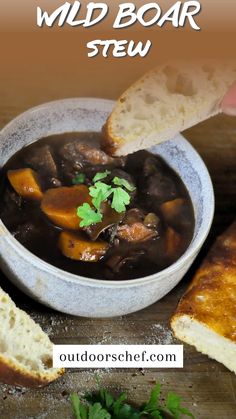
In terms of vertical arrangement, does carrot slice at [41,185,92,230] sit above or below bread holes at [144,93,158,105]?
below

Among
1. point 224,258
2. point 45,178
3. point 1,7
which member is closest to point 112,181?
point 45,178

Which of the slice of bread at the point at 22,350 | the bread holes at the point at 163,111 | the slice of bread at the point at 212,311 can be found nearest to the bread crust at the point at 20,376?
the slice of bread at the point at 22,350

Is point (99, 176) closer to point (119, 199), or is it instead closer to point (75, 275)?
point (119, 199)

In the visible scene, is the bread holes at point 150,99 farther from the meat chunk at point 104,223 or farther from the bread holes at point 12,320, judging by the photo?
the bread holes at point 12,320

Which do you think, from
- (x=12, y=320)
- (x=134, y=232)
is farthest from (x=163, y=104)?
(x=12, y=320)

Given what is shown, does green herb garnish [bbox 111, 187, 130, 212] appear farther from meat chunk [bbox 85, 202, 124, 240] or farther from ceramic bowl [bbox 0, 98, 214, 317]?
ceramic bowl [bbox 0, 98, 214, 317]

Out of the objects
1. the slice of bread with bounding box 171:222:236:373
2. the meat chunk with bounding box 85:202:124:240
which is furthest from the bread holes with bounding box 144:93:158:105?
the slice of bread with bounding box 171:222:236:373
